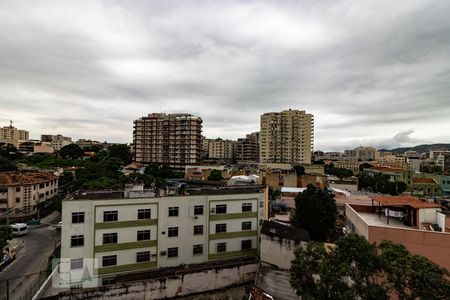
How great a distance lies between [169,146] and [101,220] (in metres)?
64.3

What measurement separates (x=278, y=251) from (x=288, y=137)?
78197 mm

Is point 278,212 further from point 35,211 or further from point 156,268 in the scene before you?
point 35,211

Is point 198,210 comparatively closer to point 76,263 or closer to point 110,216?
point 110,216

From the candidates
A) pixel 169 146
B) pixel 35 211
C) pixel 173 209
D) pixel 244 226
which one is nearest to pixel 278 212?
pixel 244 226

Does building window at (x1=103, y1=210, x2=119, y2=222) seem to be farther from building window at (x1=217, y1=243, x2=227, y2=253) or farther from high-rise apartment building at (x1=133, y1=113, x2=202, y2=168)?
high-rise apartment building at (x1=133, y1=113, x2=202, y2=168)

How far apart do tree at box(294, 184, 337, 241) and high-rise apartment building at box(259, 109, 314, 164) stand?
6726 cm

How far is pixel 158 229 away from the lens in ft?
62.9

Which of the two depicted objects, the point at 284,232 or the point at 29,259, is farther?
the point at 29,259

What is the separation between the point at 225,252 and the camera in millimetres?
21266

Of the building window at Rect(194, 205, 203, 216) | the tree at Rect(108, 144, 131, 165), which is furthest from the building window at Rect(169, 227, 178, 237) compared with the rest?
the tree at Rect(108, 144, 131, 165)

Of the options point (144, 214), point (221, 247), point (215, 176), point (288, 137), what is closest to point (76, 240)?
point (144, 214)

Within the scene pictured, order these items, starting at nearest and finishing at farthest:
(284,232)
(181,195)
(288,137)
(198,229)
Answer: (284,232), (181,195), (198,229), (288,137)

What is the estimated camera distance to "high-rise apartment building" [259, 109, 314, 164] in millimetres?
93125

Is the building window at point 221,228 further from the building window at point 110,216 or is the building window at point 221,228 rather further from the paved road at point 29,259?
the paved road at point 29,259
